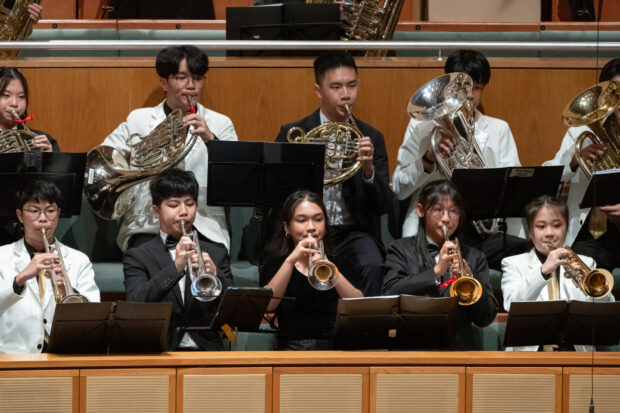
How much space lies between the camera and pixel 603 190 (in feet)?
15.5

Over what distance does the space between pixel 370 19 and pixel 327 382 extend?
290cm

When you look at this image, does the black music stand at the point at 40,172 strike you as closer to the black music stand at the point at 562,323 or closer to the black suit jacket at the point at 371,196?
the black suit jacket at the point at 371,196

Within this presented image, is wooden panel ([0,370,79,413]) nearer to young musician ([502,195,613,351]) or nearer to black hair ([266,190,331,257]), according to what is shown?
black hair ([266,190,331,257])

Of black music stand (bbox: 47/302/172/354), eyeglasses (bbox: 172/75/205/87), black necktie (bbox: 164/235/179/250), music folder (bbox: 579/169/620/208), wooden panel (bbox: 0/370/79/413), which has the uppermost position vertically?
eyeglasses (bbox: 172/75/205/87)

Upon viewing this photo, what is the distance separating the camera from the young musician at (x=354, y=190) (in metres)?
4.89

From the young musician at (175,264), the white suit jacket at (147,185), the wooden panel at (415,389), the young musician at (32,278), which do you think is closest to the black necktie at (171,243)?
the young musician at (175,264)

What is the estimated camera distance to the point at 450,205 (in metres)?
4.52

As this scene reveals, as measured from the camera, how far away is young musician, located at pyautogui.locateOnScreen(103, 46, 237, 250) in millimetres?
5109

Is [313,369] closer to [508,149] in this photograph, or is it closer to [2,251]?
[2,251]

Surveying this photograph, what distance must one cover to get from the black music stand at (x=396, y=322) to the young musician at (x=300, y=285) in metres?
0.32

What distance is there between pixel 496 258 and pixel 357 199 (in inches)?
30.4

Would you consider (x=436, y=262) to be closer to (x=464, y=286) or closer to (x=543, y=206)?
(x=464, y=286)

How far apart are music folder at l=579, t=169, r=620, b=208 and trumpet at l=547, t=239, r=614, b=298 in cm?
56

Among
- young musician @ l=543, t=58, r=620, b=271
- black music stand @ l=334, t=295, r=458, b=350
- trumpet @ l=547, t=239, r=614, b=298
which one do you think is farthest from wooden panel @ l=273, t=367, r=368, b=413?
young musician @ l=543, t=58, r=620, b=271
